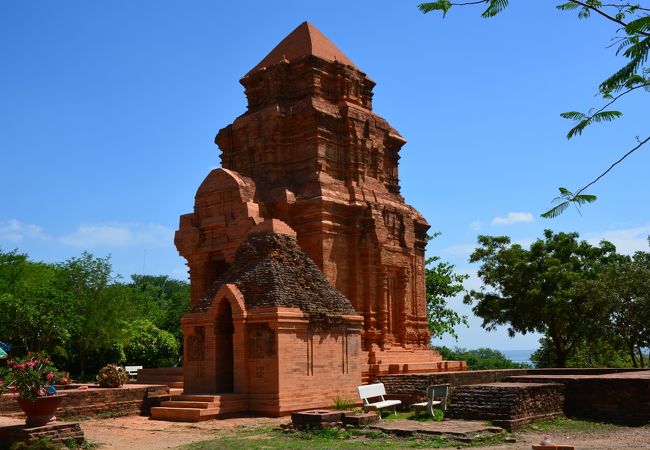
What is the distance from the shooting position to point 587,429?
1376 cm

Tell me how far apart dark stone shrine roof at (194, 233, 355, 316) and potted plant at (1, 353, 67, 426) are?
5.84 meters

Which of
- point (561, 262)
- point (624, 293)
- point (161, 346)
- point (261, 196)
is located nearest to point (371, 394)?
point (261, 196)

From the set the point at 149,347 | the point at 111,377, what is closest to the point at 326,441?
the point at 111,377

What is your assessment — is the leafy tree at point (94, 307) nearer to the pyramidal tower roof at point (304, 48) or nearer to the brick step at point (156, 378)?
the brick step at point (156, 378)

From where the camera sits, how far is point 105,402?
59.2 ft

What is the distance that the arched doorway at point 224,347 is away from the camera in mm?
18203

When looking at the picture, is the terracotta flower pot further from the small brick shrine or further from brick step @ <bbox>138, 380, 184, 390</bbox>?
brick step @ <bbox>138, 380, 184, 390</bbox>

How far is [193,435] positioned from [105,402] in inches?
193

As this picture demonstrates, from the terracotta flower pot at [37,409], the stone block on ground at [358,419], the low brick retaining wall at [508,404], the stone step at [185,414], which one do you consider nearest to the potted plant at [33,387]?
the terracotta flower pot at [37,409]

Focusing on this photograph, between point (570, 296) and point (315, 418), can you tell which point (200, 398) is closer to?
point (315, 418)

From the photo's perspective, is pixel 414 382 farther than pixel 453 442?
Yes

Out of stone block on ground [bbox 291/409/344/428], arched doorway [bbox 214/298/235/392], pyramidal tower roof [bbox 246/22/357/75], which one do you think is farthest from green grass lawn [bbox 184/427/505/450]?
pyramidal tower roof [bbox 246/22/357/75]

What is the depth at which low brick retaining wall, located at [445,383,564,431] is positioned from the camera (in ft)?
44.6

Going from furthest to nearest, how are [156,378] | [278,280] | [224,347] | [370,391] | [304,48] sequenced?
[304,48]
[156,378]
[224,347]
[278,280]
[370,391]
